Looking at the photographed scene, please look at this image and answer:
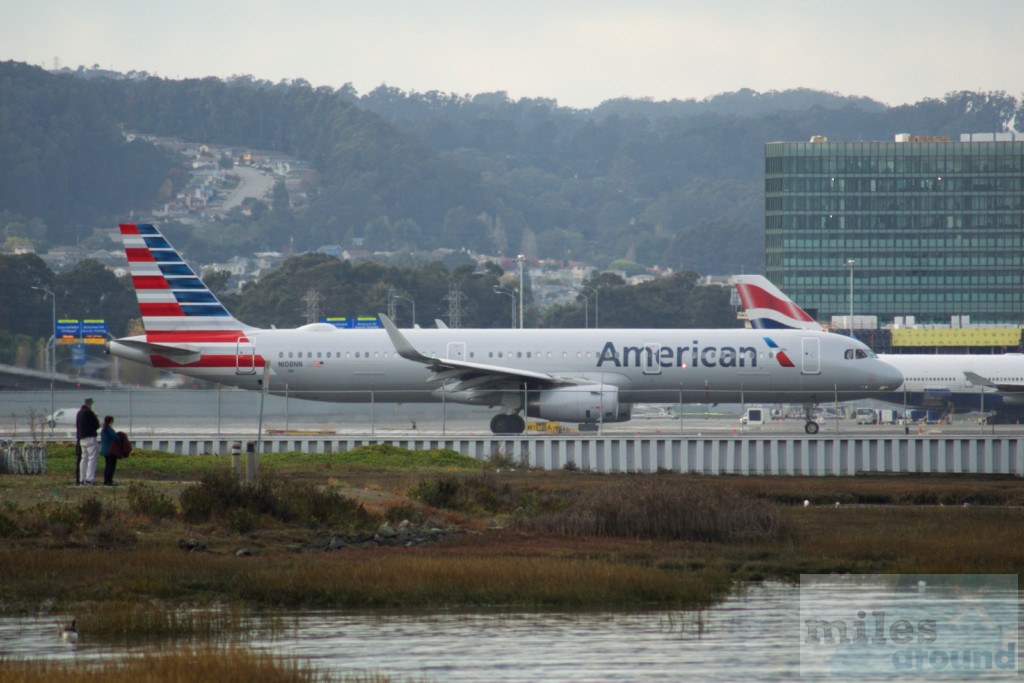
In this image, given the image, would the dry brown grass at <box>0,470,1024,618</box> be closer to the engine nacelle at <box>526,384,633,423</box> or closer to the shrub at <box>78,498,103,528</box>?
the shrub at <box>78,498,103,528</box>

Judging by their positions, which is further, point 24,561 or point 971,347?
point 971,347

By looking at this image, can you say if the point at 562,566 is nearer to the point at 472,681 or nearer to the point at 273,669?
the point at 472,681

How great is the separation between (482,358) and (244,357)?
8.15 m

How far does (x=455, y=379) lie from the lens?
1571 inches

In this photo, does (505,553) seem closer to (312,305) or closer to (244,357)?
(244,357)

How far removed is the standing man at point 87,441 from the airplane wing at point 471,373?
1288 centimetres

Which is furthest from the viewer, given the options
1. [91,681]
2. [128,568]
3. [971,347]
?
[971,347]

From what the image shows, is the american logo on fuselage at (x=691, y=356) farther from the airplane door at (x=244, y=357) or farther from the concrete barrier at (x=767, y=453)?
the airplane door at (x=244, y=357)

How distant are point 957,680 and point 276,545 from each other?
35.9ft

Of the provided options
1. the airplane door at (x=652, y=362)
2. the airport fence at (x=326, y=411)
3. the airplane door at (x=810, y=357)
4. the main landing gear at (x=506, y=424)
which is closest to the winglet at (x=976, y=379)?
the airport fence at (x=326, y=411)

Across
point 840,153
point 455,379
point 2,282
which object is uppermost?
point 840,153

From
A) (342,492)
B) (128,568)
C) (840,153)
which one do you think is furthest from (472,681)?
(840,153)

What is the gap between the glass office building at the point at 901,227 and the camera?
502ft

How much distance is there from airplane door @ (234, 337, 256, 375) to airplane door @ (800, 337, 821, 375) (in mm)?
18628
